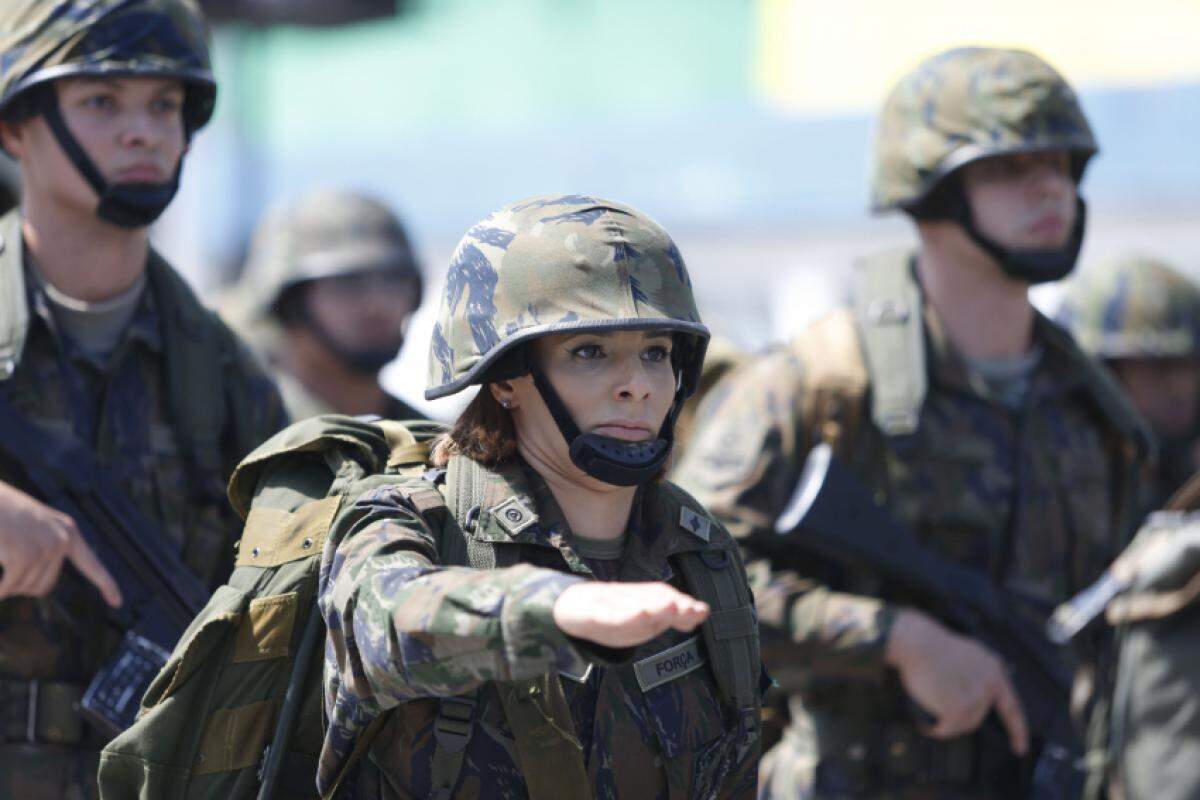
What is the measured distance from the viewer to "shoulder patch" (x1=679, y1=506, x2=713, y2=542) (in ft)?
12.1

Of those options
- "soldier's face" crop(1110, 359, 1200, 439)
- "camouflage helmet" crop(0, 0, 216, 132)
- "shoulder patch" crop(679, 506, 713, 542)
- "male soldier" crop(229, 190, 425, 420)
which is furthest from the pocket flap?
"soldier's face" crop(1110, 359, 1200, 439)

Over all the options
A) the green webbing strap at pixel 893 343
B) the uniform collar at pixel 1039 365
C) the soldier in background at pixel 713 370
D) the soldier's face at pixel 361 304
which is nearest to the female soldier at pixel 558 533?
the green webbing strap at pixel 893 343

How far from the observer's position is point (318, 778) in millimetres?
3439

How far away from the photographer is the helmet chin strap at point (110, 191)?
4855 mm

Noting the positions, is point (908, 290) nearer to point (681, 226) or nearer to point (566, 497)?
point (566, 497)

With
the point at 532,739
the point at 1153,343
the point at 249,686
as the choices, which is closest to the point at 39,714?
the point at 249,686

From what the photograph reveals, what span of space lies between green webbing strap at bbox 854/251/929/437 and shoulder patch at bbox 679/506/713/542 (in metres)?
1.82

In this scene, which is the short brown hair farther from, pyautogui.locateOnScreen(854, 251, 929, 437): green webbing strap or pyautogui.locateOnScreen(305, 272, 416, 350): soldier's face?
pyautogui.locateOnScreen(305, 272, 416, 350): soldier's face

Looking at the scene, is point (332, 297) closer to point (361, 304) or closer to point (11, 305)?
point (361, 304)

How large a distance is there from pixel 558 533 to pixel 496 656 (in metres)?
0.61

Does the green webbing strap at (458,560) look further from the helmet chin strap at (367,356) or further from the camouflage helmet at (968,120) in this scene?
the helmet chin strap at (367,356)

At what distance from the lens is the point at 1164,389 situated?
8.05 metres

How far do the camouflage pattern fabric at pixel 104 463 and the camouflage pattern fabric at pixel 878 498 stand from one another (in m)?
1.31

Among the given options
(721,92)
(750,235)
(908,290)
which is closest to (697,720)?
(908,290)
